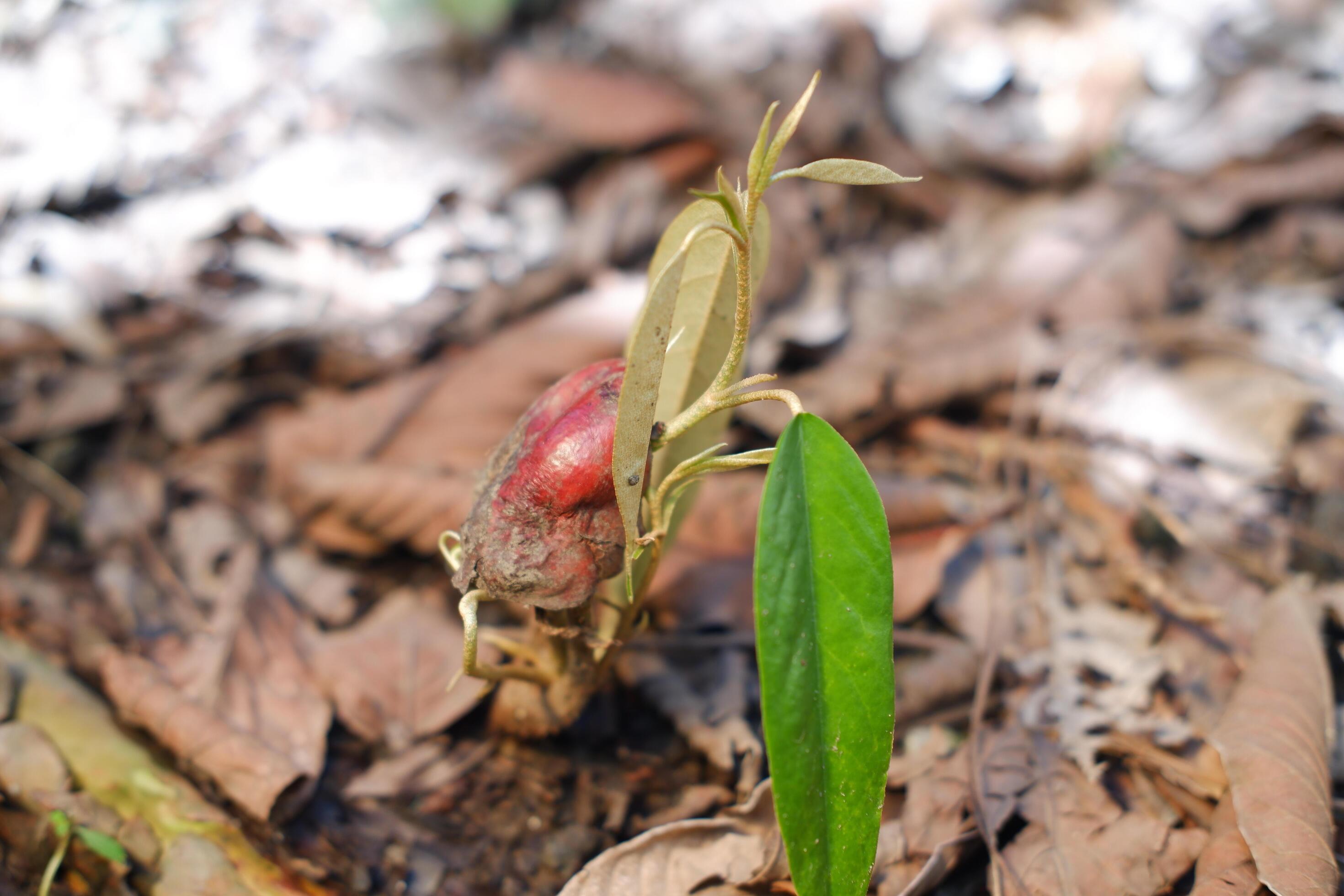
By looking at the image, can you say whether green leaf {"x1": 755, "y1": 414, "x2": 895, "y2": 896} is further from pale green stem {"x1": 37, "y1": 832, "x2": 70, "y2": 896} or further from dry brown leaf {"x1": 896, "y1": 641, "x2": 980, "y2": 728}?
pale green stem {"x1": 37, "y1": 832, "x2": 70, "y2": 896}

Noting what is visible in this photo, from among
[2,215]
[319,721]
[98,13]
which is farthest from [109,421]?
[98,13]

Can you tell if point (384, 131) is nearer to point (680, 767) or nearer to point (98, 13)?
point (98, 13)

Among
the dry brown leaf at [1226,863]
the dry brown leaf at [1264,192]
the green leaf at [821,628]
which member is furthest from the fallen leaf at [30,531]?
the dry brown leaf at [1264,192]

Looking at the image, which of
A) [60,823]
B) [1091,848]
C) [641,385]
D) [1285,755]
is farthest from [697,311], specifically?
[60,823]

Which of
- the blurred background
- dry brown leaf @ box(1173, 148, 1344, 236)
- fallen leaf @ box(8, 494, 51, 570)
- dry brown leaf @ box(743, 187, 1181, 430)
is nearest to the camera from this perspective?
the blurred background

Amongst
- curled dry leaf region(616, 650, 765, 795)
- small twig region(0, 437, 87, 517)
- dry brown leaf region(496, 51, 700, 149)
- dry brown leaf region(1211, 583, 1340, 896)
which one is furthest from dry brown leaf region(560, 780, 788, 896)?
dry brown leaf region(496, 51, 700, 149)

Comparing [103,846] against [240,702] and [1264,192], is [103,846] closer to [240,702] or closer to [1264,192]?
[240,702]
